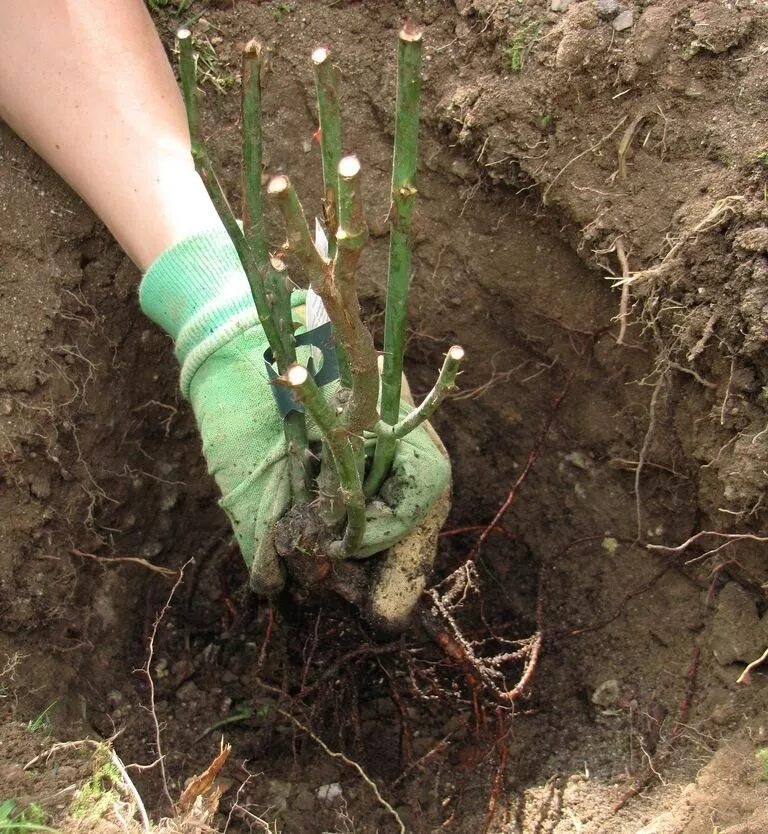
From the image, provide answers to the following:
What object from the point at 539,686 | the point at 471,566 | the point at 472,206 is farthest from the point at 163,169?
the point at 539,686

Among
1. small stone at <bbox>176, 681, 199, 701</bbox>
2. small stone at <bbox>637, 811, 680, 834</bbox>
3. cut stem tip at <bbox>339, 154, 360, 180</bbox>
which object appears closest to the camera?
cut stem tip at <bbox>339, 154, 360, 180</bbox>

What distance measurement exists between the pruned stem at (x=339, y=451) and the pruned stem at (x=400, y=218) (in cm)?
10

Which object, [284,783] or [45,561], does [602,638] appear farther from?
[45,561]

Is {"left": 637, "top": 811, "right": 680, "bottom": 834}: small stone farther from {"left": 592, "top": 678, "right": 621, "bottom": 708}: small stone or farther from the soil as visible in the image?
{"left": 592, "top": 678, "right": 621, "bottom": 708}: small stone

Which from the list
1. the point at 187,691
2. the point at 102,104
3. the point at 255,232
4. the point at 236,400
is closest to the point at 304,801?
the point at 187,691

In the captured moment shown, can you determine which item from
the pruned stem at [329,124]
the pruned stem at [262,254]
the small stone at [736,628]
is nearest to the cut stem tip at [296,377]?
the pruned stem at [329,124]

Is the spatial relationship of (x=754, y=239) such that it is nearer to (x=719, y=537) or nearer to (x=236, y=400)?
(x=719, y=537)

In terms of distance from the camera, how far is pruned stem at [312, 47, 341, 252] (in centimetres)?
75

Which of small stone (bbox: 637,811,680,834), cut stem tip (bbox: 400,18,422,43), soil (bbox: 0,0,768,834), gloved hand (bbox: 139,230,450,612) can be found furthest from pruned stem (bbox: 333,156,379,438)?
small stone (bbox: 637,811,680,834)

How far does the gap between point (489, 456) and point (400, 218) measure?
964 mm

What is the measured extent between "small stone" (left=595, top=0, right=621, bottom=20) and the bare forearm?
72 centimetres

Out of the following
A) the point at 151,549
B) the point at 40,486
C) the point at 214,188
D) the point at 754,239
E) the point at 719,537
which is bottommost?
the point at 719,537

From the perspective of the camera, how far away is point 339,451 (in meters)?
0.94

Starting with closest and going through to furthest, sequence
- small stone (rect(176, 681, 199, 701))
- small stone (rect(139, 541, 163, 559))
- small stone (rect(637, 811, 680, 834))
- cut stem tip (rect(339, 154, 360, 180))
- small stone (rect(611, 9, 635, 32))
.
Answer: cut stem tip (rect(339, 154, 360, 180)), small stone (rect(637, 811, 680, 834)), small stone (rect(611, 9, 635, 32)), small stone (rect(176, 681, 199, 701)), small stone (rect(139, 541, 163, 559))
